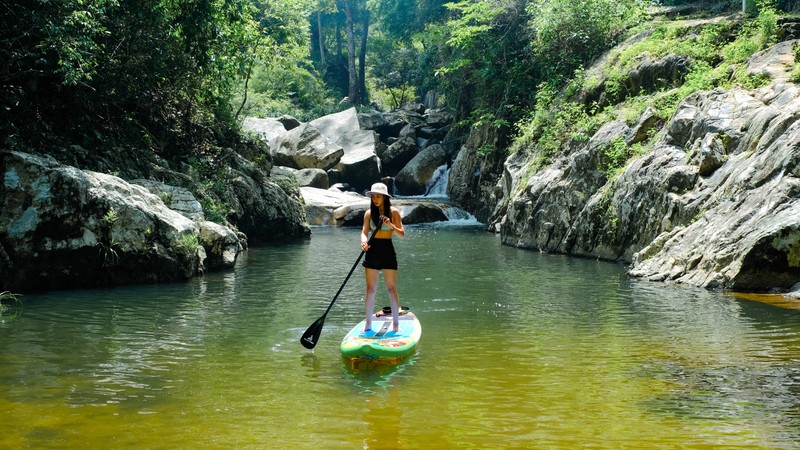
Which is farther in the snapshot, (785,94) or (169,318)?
(785,94)

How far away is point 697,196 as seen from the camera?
1372 centimetres

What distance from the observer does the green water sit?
17.4 feet

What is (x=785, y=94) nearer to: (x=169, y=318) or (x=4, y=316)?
(x=169, y=318)

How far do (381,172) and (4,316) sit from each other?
986 inches

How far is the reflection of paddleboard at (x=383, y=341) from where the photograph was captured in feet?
24.3

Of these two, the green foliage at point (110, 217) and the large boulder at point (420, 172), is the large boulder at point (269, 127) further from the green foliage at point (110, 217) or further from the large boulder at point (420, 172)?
the green foliage at point (110, 217)

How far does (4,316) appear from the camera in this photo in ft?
32.2

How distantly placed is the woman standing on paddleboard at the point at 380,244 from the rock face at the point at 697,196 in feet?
19.5

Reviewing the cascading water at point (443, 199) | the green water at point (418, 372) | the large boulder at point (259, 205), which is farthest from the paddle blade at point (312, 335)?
the cascading water at point (443, 199)

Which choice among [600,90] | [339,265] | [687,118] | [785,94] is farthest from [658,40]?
[339,265]

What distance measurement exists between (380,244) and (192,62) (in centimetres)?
1166

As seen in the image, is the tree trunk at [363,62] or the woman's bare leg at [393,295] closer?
the woman's bare leg at [393,295]

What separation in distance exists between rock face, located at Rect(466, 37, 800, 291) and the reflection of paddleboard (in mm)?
5779

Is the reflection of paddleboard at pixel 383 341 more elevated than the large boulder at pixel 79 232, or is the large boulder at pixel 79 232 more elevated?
the large boulder at pixel 79 232
